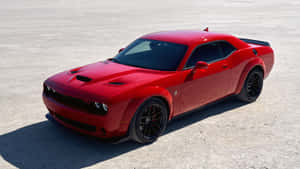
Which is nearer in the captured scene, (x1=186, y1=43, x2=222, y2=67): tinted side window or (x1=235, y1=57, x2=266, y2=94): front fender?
(x1=186, y1=43, x2=222, y2=67): tinted side window

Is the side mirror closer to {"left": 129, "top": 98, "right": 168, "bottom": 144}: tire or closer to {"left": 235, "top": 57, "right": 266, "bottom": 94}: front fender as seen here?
{"left": 129, "top": 98, "right": 168, "bottom": 144}: tire

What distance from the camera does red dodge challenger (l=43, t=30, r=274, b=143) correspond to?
496 centimetres

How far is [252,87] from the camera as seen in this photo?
722 centimetres

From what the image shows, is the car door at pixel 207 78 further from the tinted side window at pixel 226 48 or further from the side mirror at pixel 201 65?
the side mirror at pixel 201 65

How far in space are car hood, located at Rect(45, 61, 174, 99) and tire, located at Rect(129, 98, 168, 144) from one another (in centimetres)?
33

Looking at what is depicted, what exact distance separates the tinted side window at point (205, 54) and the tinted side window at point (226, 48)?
12cm

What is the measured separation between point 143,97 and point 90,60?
20.9 ft

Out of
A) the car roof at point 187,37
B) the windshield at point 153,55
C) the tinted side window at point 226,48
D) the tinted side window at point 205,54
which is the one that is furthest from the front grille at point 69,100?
the tinted side window at point 226,48

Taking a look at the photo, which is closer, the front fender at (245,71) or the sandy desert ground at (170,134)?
the sandy desert ground at (170,134)

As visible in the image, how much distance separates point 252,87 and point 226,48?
1121 millimetres

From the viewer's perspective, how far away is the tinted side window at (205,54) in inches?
236

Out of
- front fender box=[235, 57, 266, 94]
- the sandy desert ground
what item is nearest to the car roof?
front fender box=[235, 57, 266, 94]

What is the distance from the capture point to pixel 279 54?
11.8 metres

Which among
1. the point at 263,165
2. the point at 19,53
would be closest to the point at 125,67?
the point at 263,165
